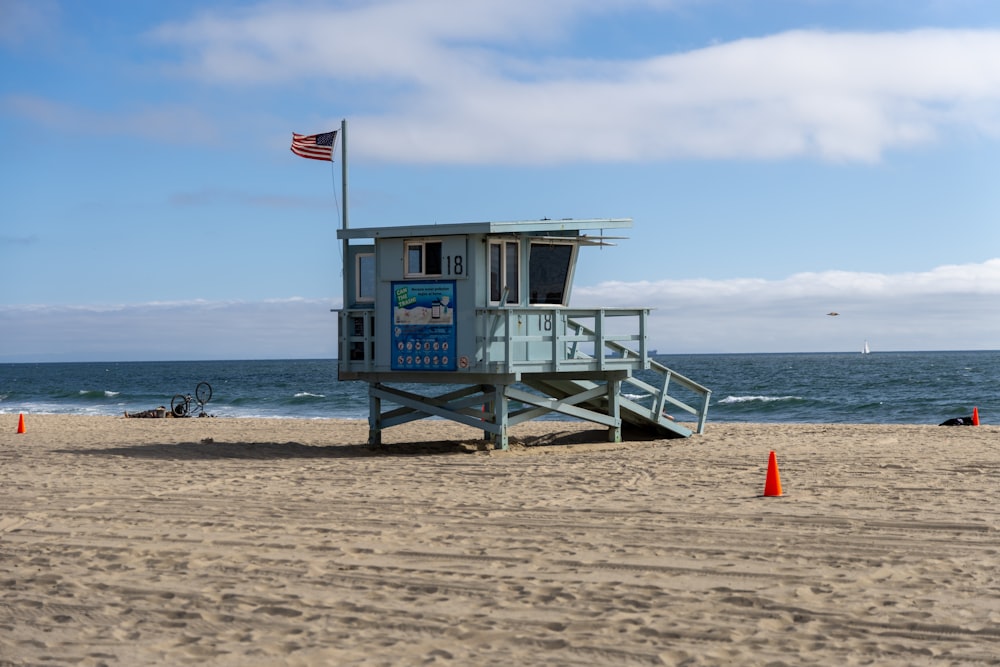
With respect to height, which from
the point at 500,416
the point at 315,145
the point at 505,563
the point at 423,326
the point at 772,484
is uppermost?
the point at 315,145

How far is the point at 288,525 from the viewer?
1012cm

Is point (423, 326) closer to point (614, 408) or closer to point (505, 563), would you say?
point (614, 408)

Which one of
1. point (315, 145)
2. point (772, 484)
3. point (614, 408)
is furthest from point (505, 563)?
point (315, 145)

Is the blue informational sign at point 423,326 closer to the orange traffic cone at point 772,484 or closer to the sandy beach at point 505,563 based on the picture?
the sandy beach at point 505,563

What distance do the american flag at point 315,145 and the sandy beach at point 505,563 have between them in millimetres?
6469

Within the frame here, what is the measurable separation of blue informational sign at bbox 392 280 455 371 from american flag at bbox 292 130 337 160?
3.47 meters

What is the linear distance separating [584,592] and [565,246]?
11065mm

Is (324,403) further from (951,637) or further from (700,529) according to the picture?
(951,637)

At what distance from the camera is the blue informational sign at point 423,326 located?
16.8 metres

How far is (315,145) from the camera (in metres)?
19.4

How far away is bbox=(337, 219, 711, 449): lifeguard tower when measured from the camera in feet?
54.8

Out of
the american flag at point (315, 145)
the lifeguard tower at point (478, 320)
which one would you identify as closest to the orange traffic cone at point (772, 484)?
the lifeguard tower at point (478, 320)

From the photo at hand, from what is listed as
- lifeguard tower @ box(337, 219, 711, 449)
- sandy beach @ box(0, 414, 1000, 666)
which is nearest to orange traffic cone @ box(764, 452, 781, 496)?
sandy beach @ box(0, 414, 1000, 666)

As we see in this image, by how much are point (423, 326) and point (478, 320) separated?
94 cm
